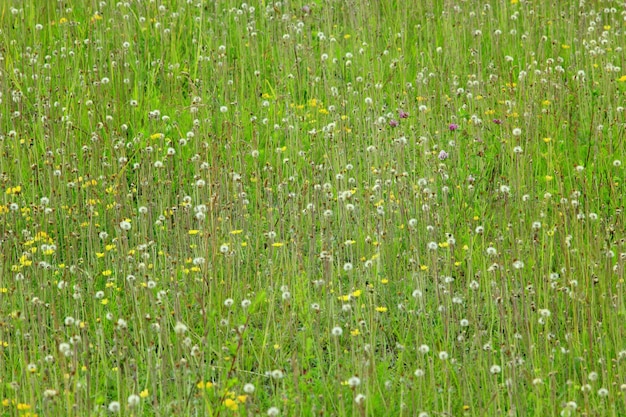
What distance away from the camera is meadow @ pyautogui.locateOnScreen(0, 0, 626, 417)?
12.3 ft

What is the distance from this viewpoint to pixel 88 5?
743cm

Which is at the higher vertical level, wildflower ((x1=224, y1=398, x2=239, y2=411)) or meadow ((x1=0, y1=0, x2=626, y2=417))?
meadow ((x1=0, y1=0, x2=626, y2=417))

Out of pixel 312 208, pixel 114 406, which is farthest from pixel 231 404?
pixel 312 208

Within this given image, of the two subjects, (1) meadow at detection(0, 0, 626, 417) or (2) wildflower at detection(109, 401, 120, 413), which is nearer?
(2) wildflower at detection(109, 401, 120, 413)

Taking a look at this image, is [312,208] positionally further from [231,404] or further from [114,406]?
[114,406]

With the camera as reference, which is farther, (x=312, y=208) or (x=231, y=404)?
(x=312, y=208)

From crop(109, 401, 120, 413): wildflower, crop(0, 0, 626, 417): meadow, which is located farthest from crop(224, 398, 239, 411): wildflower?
crop(109, 401, 120, 413): wildflower

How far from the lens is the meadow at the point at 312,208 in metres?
3.76

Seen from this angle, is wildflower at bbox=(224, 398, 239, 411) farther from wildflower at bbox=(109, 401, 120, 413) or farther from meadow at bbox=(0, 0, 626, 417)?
wildflower at bbox=(109, 401, 120, 413)

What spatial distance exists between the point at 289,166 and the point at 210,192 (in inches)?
28.1

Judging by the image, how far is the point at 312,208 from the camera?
4660mm

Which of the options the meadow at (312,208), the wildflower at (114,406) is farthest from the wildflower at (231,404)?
the wildflower at (114,406)

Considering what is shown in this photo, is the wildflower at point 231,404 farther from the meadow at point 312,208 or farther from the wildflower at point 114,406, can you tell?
the wildflower at point 114,406

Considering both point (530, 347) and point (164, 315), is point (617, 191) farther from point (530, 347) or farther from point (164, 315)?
point (164, 315)
